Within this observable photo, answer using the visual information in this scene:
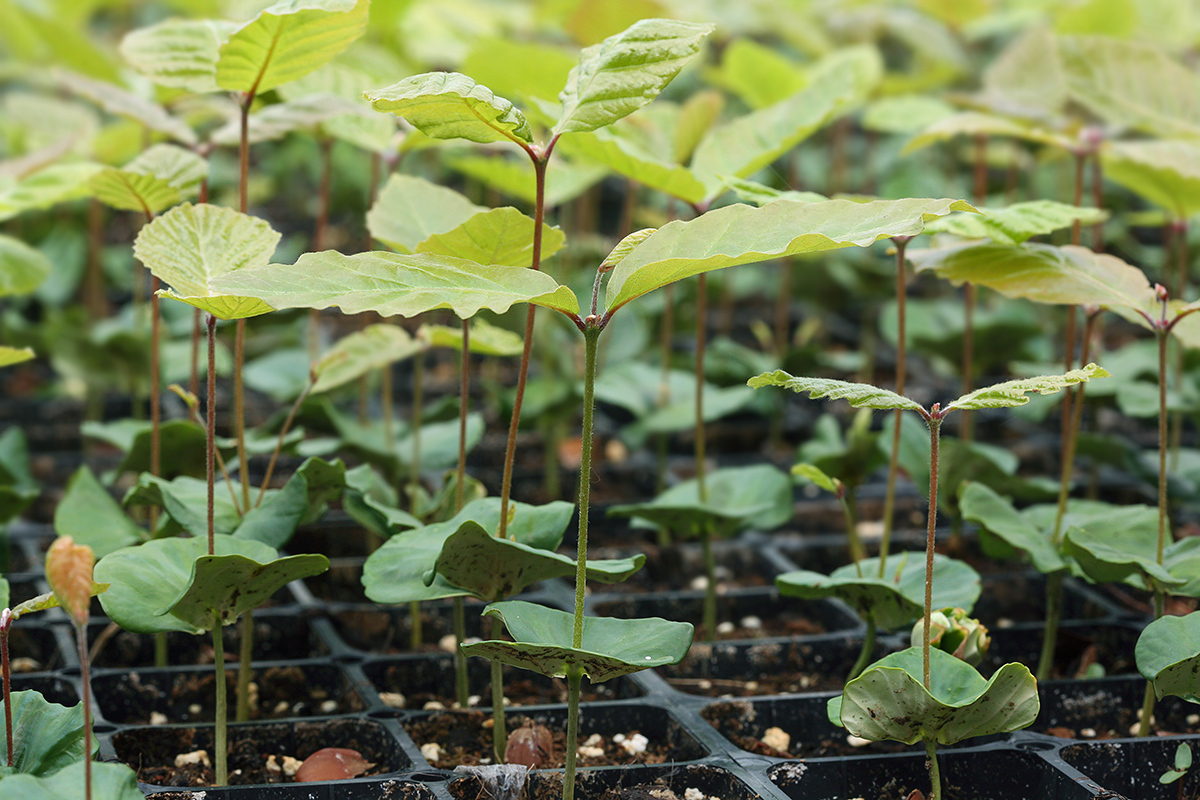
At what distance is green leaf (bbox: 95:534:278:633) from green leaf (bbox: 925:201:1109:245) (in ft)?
2.14

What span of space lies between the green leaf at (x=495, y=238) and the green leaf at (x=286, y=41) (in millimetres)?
184

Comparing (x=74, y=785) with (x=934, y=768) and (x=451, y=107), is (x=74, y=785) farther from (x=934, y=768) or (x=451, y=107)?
(x=934, y=768)

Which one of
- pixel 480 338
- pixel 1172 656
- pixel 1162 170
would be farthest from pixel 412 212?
pixel 1162 170

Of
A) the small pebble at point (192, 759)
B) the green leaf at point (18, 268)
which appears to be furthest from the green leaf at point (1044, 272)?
the green leaf at point (18, 268)

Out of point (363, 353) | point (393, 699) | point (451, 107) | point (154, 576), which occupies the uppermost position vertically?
point (451, 107)

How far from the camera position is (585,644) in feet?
3.05

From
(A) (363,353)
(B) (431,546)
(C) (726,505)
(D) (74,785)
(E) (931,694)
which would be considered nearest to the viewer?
(D) (74,785)

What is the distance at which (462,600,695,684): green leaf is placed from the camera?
857mm

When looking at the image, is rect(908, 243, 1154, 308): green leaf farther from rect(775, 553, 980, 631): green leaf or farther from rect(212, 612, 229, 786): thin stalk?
rect(212, 612, 229, 786): thin stalk

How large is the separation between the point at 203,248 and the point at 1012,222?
2.21 ft

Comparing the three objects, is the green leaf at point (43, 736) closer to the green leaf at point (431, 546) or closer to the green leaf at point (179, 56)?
the green leaf at point (431, 546)

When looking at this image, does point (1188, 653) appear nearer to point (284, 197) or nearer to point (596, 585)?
point (596, 585)

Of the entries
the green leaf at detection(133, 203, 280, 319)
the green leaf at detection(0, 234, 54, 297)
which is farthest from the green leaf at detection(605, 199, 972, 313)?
the green leaf at detection(0, 234, 54, 297)

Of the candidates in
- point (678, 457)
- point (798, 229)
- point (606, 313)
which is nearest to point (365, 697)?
point (606, 313)
